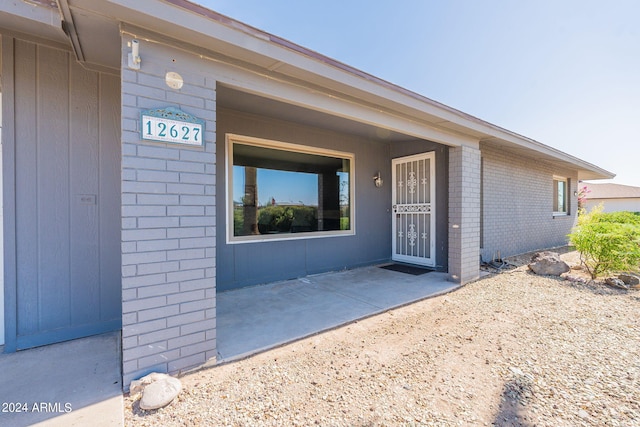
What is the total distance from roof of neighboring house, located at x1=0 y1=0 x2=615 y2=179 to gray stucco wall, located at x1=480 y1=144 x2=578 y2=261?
4.01 m

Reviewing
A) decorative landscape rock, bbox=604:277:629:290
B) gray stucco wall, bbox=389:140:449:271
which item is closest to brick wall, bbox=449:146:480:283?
gray stucco wall, bbox=389:140:449:271

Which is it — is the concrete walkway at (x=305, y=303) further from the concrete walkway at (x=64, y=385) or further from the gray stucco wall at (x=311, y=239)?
the concrete walkway at (x=64, y=385)

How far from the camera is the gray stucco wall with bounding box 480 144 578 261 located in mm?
6586

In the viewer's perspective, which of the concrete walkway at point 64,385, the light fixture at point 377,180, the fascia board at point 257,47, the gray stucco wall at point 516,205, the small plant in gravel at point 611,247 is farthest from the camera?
the gray stucco wall at point 516,205

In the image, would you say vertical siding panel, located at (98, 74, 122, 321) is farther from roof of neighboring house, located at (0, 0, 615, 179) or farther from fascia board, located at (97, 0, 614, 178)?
fascia board, located at (97, 0, 614, 178)

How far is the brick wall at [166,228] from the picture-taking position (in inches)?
78.7

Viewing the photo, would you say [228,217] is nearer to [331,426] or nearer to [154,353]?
[154,353]

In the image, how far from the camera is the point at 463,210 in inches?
189

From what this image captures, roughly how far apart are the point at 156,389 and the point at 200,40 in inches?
102

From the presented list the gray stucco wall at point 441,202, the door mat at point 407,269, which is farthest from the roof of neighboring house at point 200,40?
the door mat at point 407,269

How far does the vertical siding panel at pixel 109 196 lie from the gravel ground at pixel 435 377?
4.70ft

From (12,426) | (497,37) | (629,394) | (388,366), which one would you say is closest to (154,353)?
(12,426)

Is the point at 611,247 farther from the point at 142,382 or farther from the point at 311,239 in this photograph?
the point at 142,382

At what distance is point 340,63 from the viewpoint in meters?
2.90
